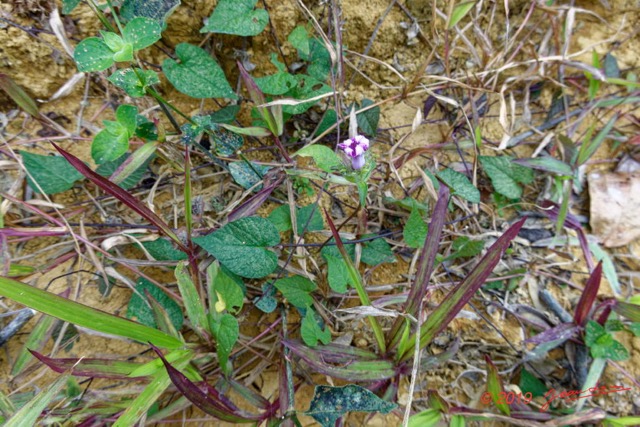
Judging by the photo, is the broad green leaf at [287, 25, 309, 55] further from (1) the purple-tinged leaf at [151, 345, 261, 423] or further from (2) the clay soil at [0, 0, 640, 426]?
(1) the purple-tinged leaf at [151, 345, 261, 423]

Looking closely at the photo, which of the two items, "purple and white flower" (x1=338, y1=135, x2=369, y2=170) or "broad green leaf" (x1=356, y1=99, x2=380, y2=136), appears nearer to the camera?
"purple and white flower" (x1=338, y1=135, x2=369, y2=170)

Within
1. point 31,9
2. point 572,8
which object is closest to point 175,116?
point 31,9

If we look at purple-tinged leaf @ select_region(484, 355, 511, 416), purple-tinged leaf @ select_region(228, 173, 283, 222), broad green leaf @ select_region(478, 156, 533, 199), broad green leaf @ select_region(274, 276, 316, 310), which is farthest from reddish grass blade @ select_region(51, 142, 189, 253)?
broad green leaf @ select_region(478, 156, 533, 199)

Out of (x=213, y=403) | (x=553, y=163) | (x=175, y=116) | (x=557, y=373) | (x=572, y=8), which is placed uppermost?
(x=572, y=8)

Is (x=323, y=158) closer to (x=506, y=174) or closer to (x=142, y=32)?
(x=142, y=32)

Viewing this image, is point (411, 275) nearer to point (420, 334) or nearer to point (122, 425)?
point (420, 334)
